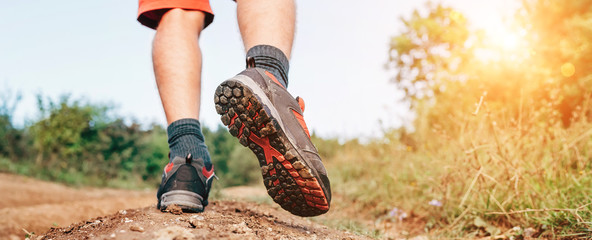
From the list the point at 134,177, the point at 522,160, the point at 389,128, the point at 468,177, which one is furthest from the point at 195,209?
the point at 134,177

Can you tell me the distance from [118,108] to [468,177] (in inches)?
392

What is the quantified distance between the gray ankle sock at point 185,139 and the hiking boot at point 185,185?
35 millimetres

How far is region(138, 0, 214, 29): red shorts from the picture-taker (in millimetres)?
1738

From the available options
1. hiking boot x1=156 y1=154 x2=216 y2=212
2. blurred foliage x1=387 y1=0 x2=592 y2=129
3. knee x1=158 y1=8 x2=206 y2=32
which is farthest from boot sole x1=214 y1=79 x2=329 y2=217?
blurred foliage x1=387 y1=0 x2=592 y2=129

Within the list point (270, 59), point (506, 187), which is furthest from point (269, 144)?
point (506, 187)

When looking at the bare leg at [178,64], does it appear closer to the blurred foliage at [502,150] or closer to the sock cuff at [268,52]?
the sock cuff at [268,52]

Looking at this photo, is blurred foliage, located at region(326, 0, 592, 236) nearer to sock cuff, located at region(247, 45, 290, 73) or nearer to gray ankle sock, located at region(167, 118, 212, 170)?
sock cuff, located at region(247, 45, 290, 73)

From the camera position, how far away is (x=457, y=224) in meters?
2.23

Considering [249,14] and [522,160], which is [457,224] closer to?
[522,160]

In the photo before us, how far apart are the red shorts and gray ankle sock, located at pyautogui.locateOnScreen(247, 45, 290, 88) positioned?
0.47 metres

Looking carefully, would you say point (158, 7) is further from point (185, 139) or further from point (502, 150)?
point (502, 150)

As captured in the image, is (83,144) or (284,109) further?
(83,144)

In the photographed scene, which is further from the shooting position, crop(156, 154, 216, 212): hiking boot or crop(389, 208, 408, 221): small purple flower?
crop(389, 208, 408, 221): small purple flower

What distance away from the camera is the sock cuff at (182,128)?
1.62 metres
